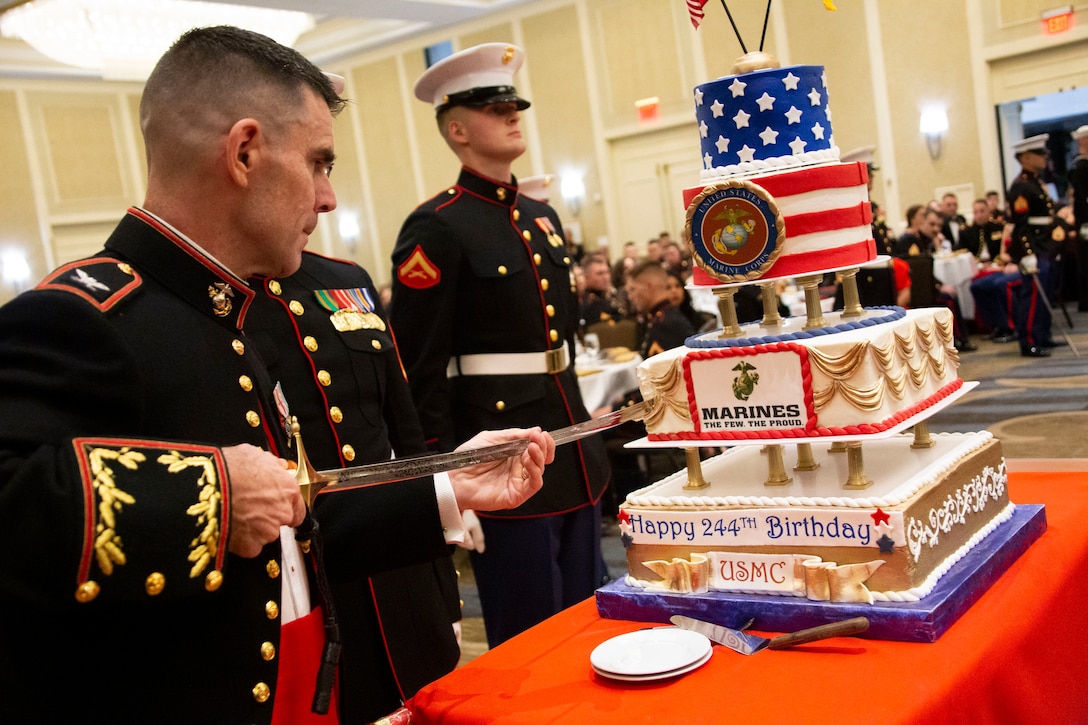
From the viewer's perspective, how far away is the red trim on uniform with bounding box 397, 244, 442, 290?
2.51 metres

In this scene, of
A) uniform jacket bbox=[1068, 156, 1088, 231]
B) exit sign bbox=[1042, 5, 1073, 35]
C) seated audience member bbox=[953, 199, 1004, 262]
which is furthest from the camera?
exit sign bbox=[1042, 5, 1073, 35]

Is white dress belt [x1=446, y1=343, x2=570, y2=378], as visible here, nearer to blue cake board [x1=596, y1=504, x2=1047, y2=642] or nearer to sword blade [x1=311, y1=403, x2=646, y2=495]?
blue cake board [x1=596, y1=504, x2=1047, y2=642]

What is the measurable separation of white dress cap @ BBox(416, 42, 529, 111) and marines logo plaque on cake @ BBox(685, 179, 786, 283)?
1075 millimetres

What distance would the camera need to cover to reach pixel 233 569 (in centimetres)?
115

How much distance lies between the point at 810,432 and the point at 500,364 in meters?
1.16

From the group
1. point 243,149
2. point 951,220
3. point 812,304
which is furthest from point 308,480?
point 951,220

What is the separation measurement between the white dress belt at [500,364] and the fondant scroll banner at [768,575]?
1.00 meters

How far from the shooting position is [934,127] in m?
10.8

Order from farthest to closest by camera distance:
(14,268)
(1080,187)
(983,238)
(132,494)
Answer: (14,268) < (983,238) < (1080,187) < (132,494)

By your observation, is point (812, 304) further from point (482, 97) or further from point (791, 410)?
point (482, 97)

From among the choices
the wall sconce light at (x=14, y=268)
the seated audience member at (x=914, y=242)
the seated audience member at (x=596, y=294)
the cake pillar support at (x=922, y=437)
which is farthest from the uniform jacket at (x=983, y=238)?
the wall sconce light at (x=14, y=268)

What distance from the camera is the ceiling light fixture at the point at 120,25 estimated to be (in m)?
10.7

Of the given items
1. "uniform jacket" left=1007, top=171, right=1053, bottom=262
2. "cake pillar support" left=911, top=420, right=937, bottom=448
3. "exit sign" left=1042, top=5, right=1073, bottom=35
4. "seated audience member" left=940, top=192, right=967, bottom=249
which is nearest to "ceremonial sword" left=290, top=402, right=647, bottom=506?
"cake pillar support" left=911, top=420, right=937, bottom=448

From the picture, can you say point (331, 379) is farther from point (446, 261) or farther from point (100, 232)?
point (100, 232)
